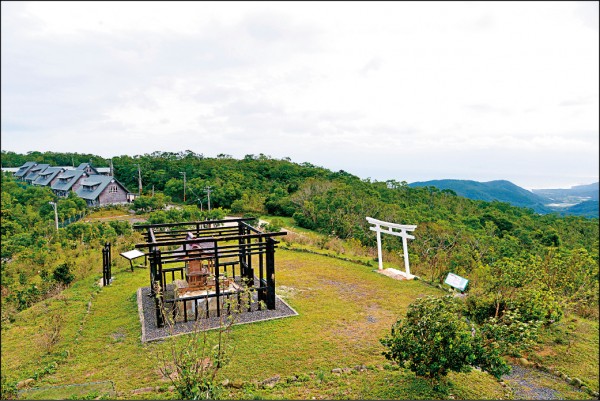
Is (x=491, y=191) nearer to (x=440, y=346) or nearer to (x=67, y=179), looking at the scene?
(x=67, y=179)

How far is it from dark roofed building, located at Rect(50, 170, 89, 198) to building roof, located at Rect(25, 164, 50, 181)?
9.47 ft

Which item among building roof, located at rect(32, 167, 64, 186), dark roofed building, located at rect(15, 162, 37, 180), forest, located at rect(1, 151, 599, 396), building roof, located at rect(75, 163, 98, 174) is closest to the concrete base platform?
forest, located at rect(1, 151, 599, 396)

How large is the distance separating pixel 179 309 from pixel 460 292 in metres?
7.70

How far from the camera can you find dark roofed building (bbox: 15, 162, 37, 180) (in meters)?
35.2

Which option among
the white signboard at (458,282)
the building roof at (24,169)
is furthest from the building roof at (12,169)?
the white signboard at (458,282)

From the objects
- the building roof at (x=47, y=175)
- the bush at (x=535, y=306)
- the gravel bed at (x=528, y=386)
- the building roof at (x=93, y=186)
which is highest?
the building roof at (x=47, y=175)

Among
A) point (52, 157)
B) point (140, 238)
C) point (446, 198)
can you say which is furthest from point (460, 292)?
point (52, 157)

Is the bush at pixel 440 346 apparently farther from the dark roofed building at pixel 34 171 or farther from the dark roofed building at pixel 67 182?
the dark roofed building at pixel 34 171

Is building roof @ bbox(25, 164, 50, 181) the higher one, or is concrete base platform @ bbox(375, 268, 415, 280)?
building roof @ bbox(25, 164, 50, 181)

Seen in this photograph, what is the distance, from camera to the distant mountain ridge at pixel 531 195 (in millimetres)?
25987

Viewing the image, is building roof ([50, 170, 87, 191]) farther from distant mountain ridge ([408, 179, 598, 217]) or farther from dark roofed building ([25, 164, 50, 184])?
distant mountain ridge ([408, 179, 598, 217])

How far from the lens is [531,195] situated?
45.0m

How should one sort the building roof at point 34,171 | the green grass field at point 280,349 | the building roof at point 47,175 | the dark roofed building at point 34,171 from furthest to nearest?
1. the building roof at point 34,171
2. the dark roofed building at point 34,171
3. the building roof at point 47,175
4. the green grass field at point 280,349

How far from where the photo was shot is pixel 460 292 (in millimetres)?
10922
